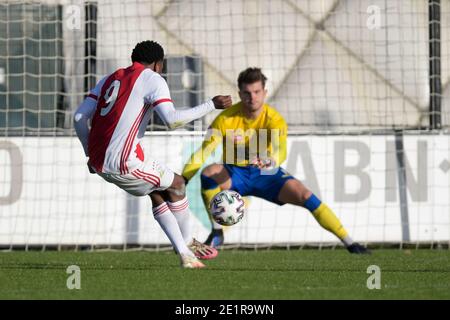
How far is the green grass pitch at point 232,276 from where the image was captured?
7.20 m

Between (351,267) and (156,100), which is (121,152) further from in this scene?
(351,267)

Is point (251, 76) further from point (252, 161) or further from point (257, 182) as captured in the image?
point (257, 182)

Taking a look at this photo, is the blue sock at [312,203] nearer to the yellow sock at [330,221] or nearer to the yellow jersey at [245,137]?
the yellow sock at [330,221]

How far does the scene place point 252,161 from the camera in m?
11.1

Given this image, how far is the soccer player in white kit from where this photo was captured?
29.2 ft

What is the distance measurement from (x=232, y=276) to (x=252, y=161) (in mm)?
2649

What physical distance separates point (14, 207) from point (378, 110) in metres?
5.08

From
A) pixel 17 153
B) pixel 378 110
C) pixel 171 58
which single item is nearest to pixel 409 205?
pixel 378 110

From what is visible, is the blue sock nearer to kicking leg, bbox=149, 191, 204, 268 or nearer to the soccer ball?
the soccer ball

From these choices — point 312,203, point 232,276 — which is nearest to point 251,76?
point 312,203

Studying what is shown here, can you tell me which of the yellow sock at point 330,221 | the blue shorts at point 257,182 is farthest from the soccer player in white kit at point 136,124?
the yellow sock at point 330,221

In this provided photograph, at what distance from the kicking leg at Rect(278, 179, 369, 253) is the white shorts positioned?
7.46 ft

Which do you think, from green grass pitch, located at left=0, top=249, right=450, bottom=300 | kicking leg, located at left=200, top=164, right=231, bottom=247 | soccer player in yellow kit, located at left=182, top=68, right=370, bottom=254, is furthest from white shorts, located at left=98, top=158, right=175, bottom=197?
kicking leg, located at left=200, top=164, right=231, bottom=247

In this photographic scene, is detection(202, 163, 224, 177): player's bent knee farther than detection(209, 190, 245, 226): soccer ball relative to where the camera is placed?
Yes
